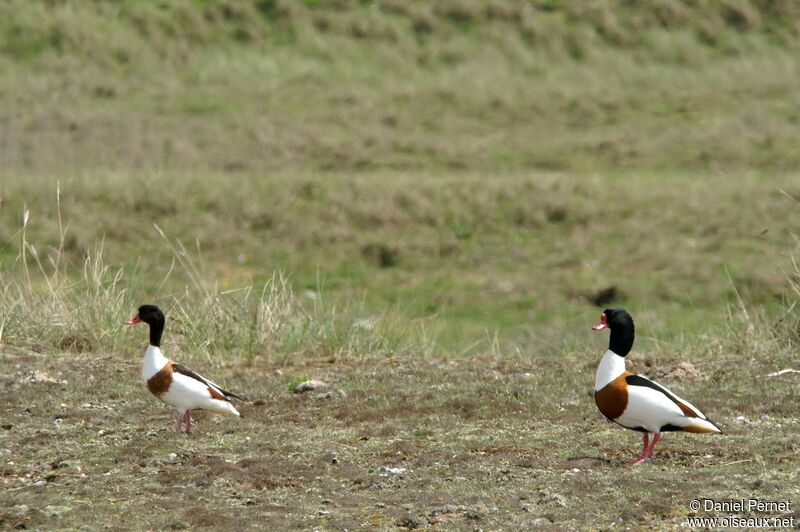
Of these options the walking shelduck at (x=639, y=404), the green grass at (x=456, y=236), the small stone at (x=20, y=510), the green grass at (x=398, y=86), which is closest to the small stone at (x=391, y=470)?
the walking shelduck at (x=639, y=404)

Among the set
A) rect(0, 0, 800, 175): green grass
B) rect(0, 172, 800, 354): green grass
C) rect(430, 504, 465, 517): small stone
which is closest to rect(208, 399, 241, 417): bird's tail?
rect(430, 504, 465, 517): small stone

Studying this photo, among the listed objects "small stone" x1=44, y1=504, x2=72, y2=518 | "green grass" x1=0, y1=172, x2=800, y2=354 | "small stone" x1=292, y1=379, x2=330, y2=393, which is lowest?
"green grass" x1=0, y1=172, x2=800, y2=354

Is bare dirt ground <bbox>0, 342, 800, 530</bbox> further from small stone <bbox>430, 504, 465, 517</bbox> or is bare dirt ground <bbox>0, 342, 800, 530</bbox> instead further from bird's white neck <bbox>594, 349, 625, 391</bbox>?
bird's white neck <bbox>594, 349, 625, 391</bbox>

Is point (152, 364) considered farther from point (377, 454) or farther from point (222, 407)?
point (377, 454)

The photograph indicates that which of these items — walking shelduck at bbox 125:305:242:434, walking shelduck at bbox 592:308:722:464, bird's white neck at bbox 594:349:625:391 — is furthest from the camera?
walking shelduck at bbox 125:305:242:434

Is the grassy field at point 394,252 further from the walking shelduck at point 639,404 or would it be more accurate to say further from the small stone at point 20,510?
the walking shelduck at point 639,404

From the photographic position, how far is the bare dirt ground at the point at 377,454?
19.8 feet

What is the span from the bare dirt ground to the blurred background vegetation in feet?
9.36

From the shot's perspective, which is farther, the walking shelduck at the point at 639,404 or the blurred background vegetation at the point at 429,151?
the blurred background vegetation at the point at 429,151

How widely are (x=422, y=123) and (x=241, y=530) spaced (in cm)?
1771

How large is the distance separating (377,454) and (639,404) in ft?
4.48

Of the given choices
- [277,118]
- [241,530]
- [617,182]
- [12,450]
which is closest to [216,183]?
[277,118]

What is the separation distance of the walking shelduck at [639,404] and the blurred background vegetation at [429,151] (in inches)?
181

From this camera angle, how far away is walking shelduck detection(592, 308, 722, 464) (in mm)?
6625
